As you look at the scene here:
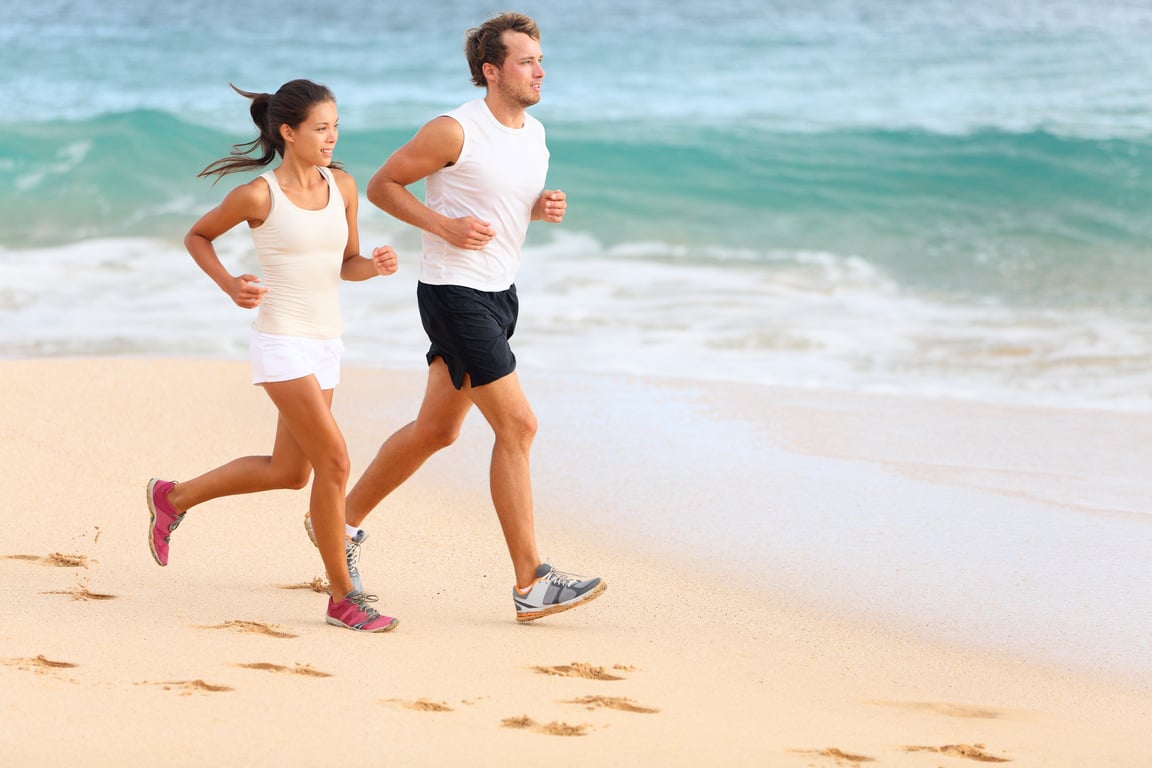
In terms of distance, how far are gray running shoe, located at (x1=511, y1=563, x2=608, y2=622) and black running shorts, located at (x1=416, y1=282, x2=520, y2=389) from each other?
64cm

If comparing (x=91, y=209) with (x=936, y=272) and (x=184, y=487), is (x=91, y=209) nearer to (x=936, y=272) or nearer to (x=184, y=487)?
(x=936, y=272)

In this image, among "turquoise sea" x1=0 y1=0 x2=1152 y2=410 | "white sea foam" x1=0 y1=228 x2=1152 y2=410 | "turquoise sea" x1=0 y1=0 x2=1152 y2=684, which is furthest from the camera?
"turquoise sea" x1=0 y1=0 x2=1152 y2=410

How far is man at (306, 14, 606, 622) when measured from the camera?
4.22 meters

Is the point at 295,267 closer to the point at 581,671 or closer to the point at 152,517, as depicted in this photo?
the point at 152,517

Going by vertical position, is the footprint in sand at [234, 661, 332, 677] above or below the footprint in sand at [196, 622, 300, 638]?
below

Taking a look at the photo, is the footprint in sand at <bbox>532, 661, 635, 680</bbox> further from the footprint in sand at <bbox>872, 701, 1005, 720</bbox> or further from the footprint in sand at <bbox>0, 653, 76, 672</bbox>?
the footprint in sand at <bbox>0, 653, 76, 672</bbox>

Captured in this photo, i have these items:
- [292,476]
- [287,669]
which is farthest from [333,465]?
[287,669]

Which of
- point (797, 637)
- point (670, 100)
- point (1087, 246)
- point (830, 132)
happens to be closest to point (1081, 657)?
point (797, 637)

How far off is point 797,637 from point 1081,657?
32.5 inches

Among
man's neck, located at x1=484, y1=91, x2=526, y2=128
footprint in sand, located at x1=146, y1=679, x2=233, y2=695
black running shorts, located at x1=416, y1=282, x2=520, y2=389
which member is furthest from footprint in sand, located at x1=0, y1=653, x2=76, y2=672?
man's neck, located at x1=484, y1=91, x2=526, y2=128

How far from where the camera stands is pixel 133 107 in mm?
22422

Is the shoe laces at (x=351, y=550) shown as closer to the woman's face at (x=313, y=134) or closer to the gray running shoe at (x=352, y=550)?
the gray running shoe at (x=352, y=550)

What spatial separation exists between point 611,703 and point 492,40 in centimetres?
205

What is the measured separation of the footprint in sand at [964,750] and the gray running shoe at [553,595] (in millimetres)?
1199
